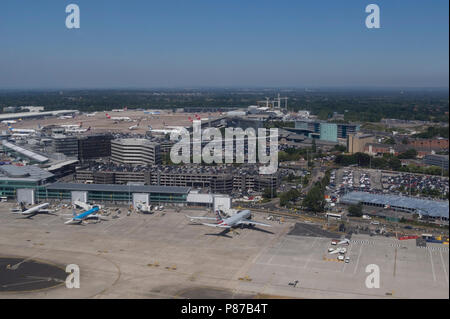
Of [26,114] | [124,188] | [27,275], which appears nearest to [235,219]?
[124,188]

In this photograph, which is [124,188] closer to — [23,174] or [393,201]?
[23,174]

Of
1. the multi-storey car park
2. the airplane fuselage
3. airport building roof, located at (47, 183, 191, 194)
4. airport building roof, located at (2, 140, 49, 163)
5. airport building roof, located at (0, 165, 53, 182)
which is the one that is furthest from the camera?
airport building roof, located at (2, 140, 49, 163)

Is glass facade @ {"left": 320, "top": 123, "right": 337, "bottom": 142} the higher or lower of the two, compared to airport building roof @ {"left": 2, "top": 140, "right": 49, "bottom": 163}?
higher

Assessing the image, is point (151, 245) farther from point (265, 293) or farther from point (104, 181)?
point (104, 181)

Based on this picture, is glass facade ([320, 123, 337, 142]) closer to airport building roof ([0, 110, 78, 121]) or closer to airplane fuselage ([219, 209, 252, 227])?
airplane fuselage ([219, 209, 252, 227])

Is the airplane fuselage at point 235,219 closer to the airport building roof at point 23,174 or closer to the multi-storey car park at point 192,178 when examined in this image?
the multi-storey car park at point 192,178

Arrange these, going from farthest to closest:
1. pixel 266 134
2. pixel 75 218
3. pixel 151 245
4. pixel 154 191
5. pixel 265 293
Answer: pixel 266 134
pixel 154 191
pixel 75 218
pixel 151 245
pixel 265 293

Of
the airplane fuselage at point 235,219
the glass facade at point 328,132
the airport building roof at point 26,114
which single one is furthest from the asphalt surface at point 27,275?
Result: the airport building roof at point 26,114

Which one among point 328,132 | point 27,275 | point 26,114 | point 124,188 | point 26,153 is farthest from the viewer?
point 26,114

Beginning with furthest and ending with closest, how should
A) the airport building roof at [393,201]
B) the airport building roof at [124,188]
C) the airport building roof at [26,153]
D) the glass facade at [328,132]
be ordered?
1. the glass facade at [328,132]
2. the airport building roof at [26,153]
3. the airport building roof at [124,188]
4. the airport building roof at [393,201]

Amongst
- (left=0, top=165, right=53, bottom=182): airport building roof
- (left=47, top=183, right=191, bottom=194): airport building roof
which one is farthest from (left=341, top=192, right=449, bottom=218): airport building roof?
(left=0, top=165, right=53, bottom=182): airport building roof
